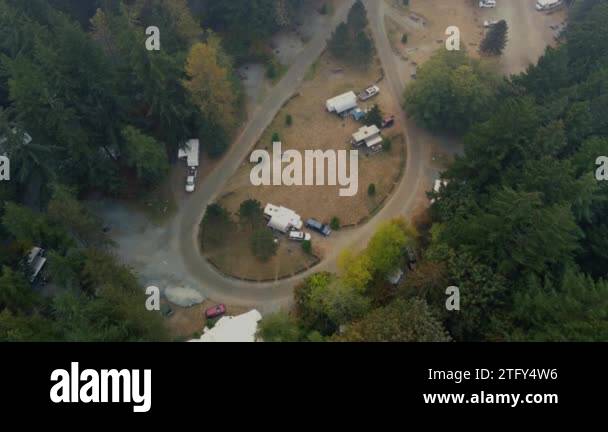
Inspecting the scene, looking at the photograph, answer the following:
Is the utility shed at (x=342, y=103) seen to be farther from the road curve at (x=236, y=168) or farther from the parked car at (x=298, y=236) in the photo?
the parked car at (x=298, y=236)

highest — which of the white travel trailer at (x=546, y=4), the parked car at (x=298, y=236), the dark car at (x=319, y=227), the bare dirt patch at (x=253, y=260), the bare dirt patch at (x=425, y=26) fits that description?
the white travel trailer at (x=546, y=4)

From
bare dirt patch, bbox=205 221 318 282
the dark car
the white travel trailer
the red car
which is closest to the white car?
bare dirt patch, bbox=205 221 318 282

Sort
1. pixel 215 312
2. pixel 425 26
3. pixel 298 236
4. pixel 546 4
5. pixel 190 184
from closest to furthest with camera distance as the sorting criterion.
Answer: pixel 215 312, pixel 298 236, pixel 190 184, pixel 425 26, pixel 546 4

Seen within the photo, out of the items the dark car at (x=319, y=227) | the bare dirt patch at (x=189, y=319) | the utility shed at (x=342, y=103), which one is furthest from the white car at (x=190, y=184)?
the utility shed at (x=342, y=103)

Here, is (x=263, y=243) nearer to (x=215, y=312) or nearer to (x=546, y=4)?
(x=215, y=312)

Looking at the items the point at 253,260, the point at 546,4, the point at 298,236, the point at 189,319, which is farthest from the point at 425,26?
the point at 189,319
